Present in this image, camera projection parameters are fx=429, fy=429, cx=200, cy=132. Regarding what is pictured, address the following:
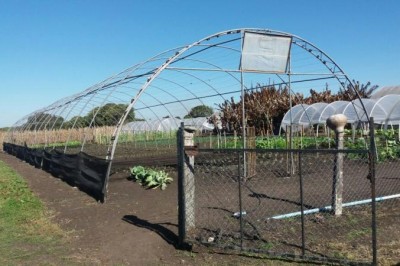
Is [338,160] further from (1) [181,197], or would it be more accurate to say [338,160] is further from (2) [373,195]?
(1) [181,197]

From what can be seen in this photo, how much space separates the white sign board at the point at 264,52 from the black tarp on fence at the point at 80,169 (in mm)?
4985

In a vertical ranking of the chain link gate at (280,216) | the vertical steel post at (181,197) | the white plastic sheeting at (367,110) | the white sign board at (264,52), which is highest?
the white sign board at (264,52)

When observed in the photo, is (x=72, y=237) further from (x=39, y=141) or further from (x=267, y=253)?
(x=39, y=141)

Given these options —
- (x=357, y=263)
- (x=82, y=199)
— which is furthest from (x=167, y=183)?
(x=357, y=263)

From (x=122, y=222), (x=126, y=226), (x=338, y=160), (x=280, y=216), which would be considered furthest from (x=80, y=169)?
(x=338, y=160)

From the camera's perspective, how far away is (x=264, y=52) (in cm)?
1252

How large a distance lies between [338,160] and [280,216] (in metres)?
1.31

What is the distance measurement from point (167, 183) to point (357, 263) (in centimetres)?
715

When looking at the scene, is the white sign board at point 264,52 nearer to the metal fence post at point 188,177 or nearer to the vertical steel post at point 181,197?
the metal fence post at point 188,177

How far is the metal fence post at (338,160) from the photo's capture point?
682cm

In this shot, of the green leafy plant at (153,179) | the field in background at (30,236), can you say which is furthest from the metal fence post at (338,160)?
the green leafy plant at (153,179)

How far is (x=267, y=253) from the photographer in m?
5.27

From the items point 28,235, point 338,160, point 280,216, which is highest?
point 338,160

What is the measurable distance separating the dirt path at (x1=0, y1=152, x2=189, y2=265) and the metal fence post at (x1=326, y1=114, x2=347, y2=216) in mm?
2700
